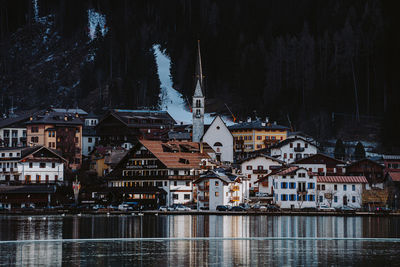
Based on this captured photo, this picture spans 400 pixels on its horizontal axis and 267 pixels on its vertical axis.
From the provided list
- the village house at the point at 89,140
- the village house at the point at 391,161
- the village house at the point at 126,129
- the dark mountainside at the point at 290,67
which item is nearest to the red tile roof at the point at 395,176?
the village house at the point at 391,161

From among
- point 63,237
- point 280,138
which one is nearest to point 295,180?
point 280,138

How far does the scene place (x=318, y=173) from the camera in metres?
121

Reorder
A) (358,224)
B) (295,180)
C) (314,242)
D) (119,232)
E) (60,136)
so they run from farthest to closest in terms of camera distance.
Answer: (60,136) → (295,180) → (358,224) → (119,232) → (314,242)

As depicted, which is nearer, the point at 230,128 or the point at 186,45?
the point at 230,128

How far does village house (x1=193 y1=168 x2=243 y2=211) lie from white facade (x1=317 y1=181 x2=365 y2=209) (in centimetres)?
1103

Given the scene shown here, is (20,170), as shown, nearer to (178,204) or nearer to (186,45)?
(178,204)

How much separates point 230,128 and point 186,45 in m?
47.8

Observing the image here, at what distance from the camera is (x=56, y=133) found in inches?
5625

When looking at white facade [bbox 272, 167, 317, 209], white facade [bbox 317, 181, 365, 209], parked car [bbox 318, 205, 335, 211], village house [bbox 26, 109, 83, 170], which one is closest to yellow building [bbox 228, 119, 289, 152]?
village house [bbox 26, 109, 83, 170]

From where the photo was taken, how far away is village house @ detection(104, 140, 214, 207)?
391ft

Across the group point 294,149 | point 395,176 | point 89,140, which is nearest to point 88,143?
point 89,140

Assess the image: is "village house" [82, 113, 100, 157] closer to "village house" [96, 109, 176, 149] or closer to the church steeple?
"village house" [96, 109, 176, 149]

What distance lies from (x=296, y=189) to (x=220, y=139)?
3031cm

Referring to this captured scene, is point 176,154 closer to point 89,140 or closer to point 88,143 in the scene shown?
point 88,143
